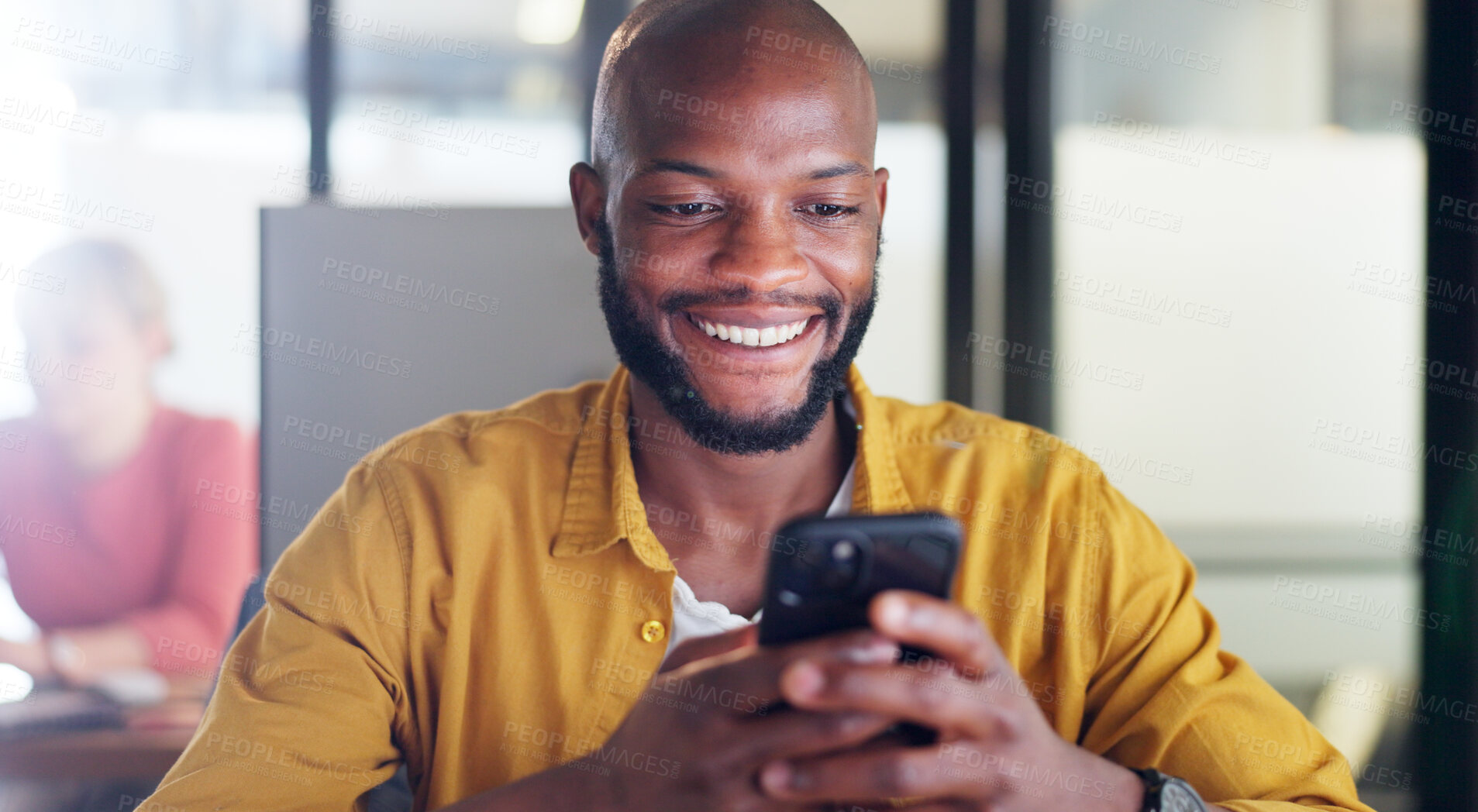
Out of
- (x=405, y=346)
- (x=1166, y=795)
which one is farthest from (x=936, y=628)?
(x=405, y=346)

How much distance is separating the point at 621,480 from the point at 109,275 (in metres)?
2.95

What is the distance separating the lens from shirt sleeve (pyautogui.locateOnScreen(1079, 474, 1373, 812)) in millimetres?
1117

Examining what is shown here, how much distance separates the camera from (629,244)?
1286 mm

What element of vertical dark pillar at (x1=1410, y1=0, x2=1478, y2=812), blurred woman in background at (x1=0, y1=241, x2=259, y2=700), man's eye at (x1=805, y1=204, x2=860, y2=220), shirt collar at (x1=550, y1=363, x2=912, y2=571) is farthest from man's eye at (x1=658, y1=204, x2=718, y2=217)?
blurred woman in background at (x1=0, y1=241, x2=259, y2=700)

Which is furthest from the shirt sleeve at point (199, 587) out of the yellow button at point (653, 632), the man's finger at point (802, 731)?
the man's finger at point (802, 731)

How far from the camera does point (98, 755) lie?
224 cm

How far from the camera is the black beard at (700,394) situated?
128cm

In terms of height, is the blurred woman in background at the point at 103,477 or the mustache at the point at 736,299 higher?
the mustache at the point at 736,299

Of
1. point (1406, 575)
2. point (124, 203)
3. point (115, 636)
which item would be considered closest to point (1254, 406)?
point (1406, 575)

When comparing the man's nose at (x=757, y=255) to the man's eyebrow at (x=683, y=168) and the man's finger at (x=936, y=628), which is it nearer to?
the man's eyebrow at (x=683, y=168)

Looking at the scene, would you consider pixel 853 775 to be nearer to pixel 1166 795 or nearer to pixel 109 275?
pixel 1166 795

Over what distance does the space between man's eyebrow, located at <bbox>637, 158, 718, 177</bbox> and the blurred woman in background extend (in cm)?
238

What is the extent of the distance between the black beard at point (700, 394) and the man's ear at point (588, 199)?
0.12 m

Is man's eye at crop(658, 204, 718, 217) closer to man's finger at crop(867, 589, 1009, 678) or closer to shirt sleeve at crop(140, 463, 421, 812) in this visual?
shirt sleeve at crop(140, 463, 421, 812)
